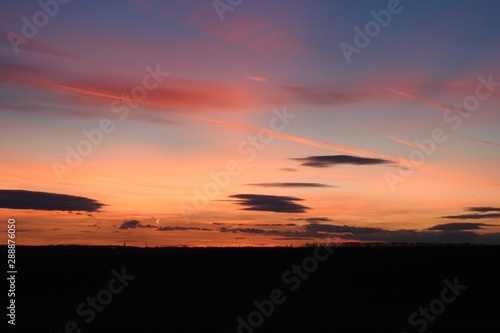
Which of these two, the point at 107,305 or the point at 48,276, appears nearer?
the point at 107,305

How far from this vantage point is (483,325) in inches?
316

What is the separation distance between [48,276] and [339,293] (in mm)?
12954

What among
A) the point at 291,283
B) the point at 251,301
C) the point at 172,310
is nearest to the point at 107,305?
the point at 172,310

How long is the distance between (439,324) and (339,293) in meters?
10.8

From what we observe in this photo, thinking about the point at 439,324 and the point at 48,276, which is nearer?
the point at 439,324

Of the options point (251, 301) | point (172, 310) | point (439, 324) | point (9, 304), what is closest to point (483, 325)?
point (439, 324)

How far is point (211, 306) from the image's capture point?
15.3 meters

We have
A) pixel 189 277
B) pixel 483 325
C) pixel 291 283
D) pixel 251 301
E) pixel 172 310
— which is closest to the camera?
pixel 483 325

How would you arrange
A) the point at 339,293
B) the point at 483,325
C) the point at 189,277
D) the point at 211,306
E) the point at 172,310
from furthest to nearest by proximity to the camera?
the point at 189,277 < the point at 339,293 < the point at 211,306 < the point at 172,310 < the point at 483,325

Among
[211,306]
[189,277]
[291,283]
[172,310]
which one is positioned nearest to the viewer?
[172,310]

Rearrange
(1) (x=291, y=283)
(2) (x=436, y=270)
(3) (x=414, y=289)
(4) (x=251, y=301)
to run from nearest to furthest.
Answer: (4) (x=251, y=301) < (3) (x=414, y=289) < (1) (x=291, y=283) < (2) (x=436, y=270)

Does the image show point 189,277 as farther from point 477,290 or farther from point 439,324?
point 439,324

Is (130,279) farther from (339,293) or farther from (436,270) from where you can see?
(436,270)

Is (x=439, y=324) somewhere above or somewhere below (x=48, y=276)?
below
